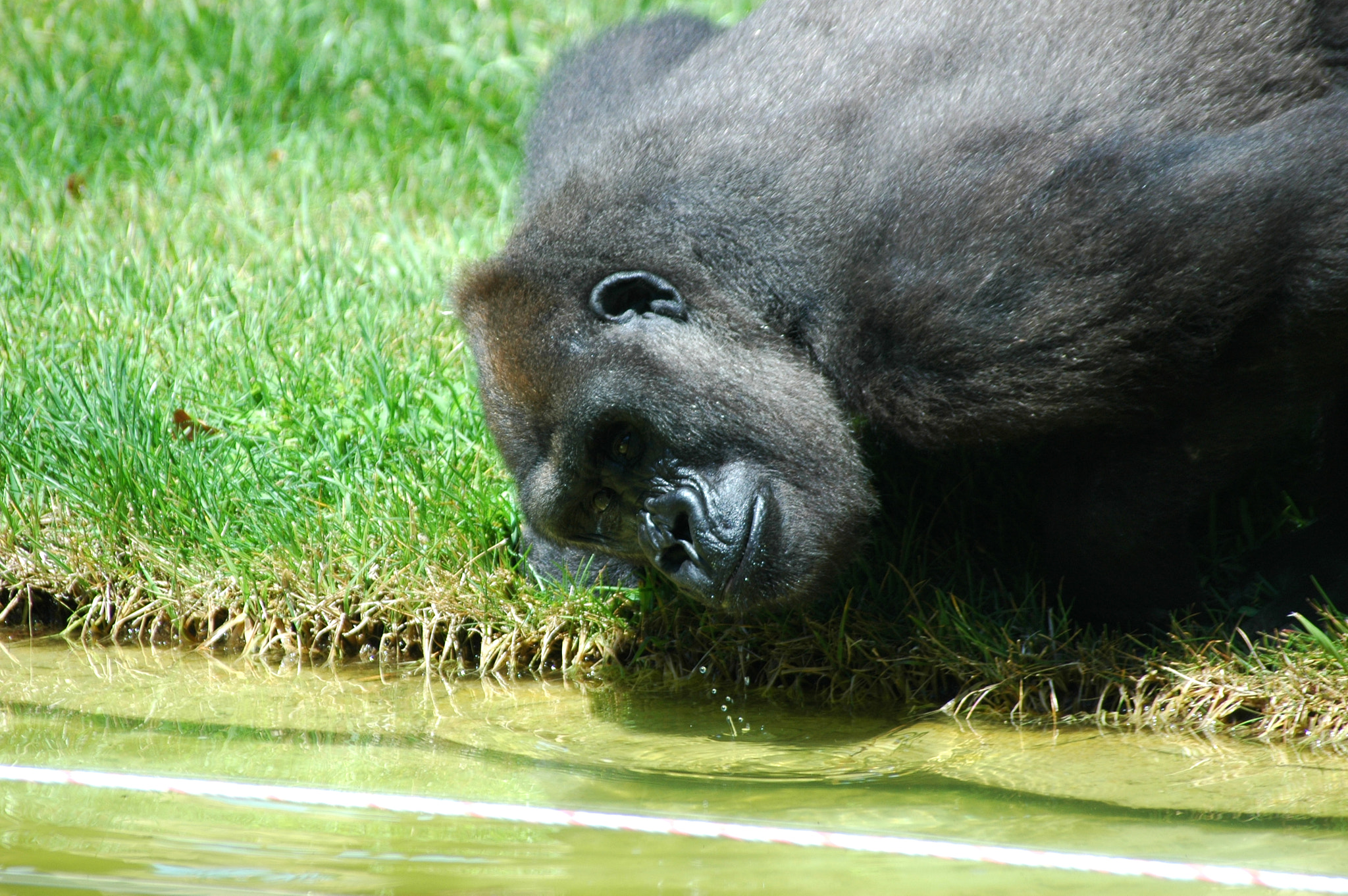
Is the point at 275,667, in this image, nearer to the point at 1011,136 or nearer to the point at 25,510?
the point at 25,510

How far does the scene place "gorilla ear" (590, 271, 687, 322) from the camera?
3764 millimetres

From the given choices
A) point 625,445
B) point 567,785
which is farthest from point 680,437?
point 567,785

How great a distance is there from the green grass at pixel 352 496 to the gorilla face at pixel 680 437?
32cm

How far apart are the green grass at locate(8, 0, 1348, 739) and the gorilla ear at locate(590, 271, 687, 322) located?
0.82m

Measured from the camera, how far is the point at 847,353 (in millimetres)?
3547

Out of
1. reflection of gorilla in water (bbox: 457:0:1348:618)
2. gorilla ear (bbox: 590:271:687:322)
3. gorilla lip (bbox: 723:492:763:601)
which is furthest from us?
gorilla ear (bbox: 590:271:687:322)

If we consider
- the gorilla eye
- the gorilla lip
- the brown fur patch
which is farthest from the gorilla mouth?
the brown fur patch

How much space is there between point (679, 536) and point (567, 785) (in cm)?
80

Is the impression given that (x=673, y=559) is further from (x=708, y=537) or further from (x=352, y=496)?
(x=352, y=496)

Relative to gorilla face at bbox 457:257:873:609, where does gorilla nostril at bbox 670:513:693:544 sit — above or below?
below

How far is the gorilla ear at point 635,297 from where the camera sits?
3.76 meters

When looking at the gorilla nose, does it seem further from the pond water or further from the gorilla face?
the pond water

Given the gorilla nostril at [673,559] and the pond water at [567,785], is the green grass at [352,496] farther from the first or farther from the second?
the gorilla nostril at [673,559]

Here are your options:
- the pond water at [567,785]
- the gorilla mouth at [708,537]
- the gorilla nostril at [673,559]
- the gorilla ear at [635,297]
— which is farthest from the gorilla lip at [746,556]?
the gorilla ear at [635,297]
